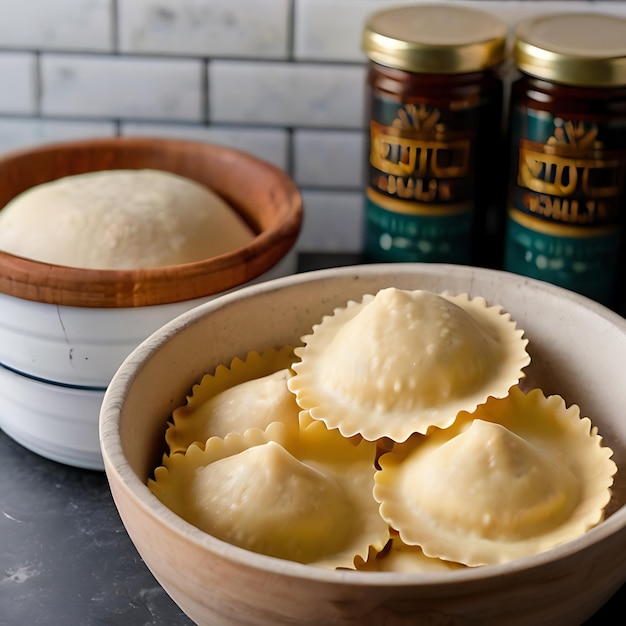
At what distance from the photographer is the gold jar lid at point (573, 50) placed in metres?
0.73

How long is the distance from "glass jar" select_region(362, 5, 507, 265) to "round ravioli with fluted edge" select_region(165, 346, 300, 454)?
22 cm

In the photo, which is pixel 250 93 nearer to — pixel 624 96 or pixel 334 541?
pixel 624 96

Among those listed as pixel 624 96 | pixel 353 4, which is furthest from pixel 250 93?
pixel 624 96

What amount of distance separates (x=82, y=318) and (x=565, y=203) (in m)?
0.37

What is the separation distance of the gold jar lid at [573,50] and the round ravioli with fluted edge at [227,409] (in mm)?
298

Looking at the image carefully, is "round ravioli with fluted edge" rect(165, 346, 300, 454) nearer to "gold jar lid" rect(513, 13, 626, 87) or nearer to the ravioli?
the ravioli

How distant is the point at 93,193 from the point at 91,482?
0.74ft

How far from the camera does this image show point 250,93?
3.10ft

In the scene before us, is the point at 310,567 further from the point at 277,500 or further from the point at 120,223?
the point at 120,223

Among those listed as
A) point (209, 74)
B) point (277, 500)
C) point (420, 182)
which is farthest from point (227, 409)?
point (209, 74)

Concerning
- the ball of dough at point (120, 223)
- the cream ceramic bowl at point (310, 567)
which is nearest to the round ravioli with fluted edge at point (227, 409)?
the cream ceramic bowl at point (310, 567)

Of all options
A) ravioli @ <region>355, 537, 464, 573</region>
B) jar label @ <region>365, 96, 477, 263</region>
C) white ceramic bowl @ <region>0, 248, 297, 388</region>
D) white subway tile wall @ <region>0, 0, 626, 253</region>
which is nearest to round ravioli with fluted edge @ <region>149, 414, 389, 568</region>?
ravioli @ <region>355, 537, 464, 573</region>

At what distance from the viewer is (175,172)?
2.89 ft

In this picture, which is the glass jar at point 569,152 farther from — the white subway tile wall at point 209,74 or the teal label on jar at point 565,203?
the white subway tile wall at point 209,74
